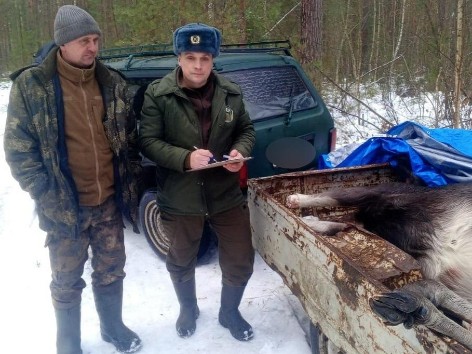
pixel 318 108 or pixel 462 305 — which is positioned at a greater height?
pixel 318 108

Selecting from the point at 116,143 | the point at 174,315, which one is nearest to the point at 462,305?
the point at 116,143

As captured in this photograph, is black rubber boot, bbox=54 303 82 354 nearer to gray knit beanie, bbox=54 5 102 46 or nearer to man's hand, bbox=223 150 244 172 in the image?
man's hand, bbox=223 150 244 172

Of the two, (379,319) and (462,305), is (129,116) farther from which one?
(462,305)

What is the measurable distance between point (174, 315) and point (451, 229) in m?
2.20

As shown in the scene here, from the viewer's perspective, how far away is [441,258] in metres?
2.68

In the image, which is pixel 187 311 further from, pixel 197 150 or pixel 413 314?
pixel 413 314

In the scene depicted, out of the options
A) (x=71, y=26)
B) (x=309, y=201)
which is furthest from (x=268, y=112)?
(x=71, y=26)

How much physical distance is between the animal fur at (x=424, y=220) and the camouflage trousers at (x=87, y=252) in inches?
49.1

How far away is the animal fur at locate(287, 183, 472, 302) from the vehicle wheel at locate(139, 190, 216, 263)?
1.48m

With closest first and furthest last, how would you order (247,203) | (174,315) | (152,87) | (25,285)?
(152,87)
(247,203)
(174,315)
(25,285)

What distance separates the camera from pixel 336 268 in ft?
7.01

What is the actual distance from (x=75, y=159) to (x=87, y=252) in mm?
668

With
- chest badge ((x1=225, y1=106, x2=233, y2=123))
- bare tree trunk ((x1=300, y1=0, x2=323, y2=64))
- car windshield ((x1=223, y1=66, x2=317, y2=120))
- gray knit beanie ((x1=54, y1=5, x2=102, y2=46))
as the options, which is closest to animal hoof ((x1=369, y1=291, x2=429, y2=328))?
chest badge ((x1=225, y1=106, x2=233, y2=123))

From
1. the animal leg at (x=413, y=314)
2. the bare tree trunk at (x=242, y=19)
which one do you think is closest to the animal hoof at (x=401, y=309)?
the animal leg at (x=413, y=314)
